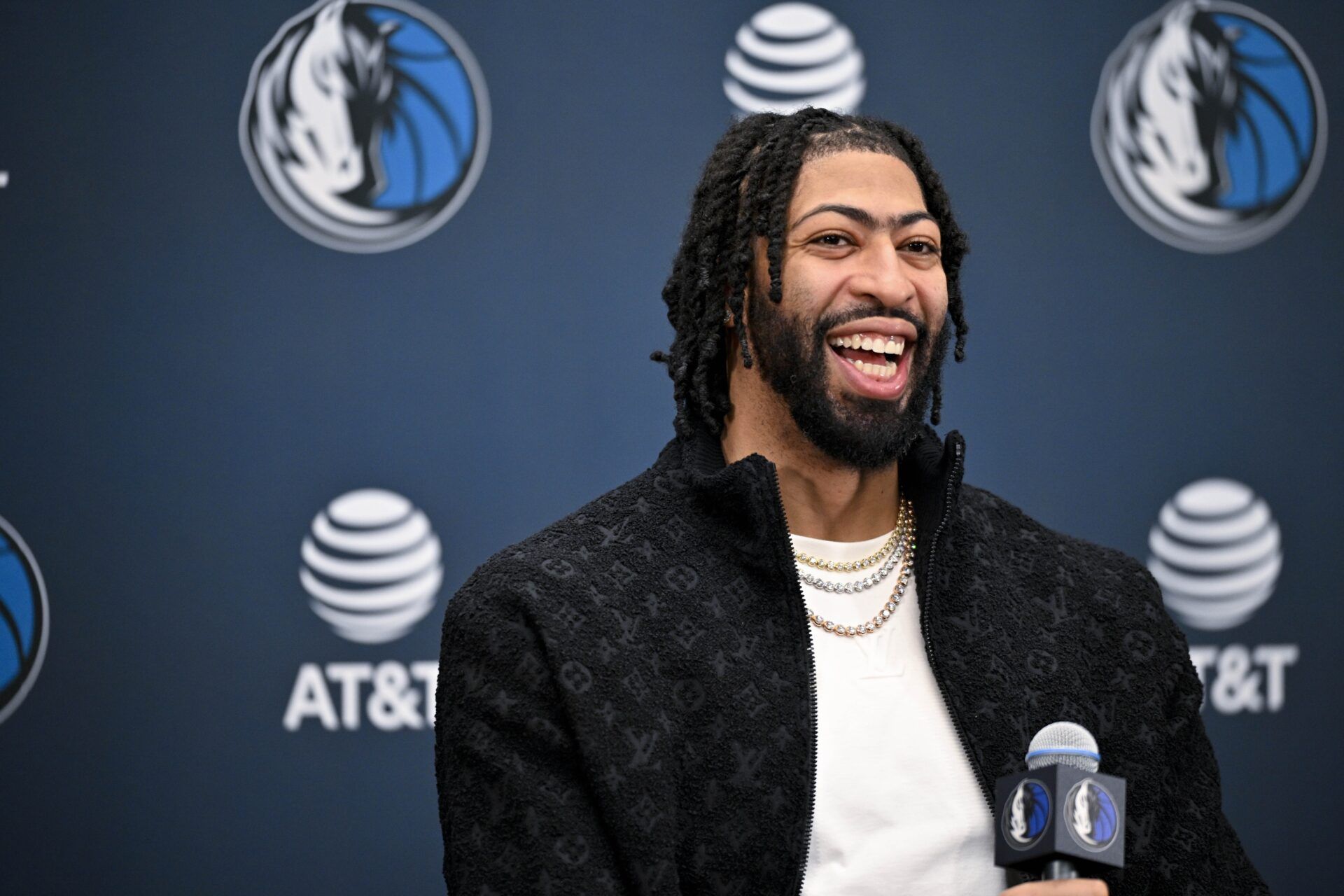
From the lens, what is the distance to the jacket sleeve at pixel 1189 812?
172 cm

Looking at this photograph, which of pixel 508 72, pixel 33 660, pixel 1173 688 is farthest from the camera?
pixel 508 72

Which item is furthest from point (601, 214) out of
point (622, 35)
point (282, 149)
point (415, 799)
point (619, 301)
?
point (415, 799)

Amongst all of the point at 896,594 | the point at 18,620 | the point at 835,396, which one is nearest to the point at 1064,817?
the point at 896,594

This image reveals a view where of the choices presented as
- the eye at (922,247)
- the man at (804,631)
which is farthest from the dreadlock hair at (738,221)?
the eye at (922,247)

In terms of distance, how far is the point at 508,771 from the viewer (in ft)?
5.01

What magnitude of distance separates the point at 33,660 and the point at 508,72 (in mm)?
1272

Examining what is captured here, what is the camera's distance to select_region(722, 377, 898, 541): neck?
1.78 metres

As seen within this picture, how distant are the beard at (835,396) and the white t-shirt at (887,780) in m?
0.18

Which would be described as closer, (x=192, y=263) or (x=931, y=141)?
(x=192, y=263)

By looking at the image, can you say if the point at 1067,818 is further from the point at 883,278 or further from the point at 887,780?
the point at 883,278

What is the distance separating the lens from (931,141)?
264cm

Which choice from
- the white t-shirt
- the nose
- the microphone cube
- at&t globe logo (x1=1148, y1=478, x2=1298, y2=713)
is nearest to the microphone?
the microphone cube

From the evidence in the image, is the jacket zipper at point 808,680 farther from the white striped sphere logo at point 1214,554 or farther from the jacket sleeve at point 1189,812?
the white striped sphere logo at point 1214,554

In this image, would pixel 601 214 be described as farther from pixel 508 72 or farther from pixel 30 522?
pixel 30 522
